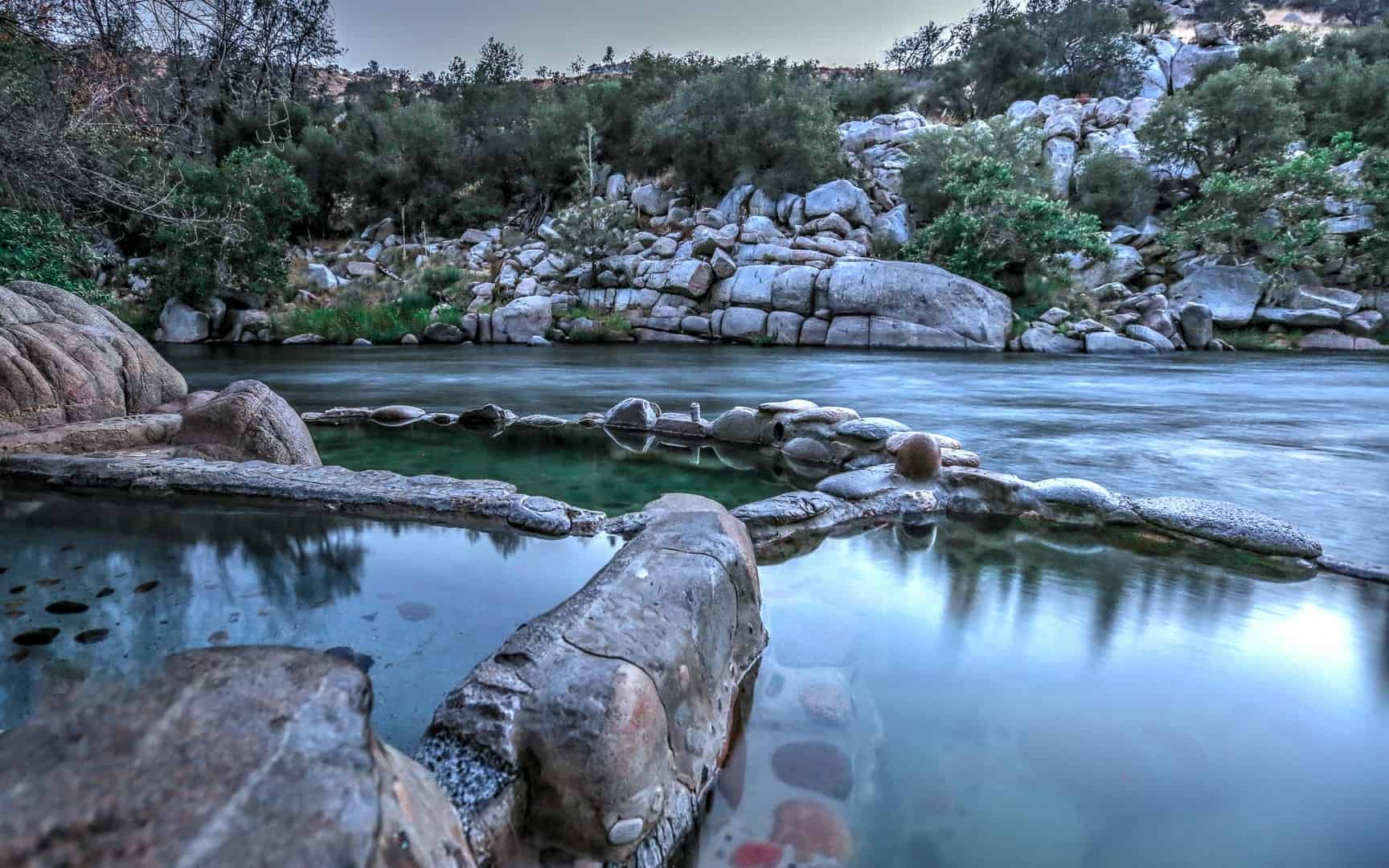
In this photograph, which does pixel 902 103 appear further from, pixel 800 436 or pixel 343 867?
pixel 343 867

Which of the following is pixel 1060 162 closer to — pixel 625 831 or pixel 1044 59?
pixel 1044 59

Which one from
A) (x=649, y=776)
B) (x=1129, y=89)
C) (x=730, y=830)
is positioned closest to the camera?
(x=649, y=776)

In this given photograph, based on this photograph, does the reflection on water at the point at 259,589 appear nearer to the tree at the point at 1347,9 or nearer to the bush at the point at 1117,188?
the bush at the point at 1117,188

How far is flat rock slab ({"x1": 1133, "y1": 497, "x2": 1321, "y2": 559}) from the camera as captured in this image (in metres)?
4.37

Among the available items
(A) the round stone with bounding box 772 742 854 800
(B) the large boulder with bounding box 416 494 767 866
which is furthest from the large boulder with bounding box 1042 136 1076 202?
(B) the large boulder with bounding box 416 494 767 866

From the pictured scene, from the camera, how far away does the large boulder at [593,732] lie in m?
1.74

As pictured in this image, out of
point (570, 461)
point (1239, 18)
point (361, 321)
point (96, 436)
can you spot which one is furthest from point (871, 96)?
point (96, 436)

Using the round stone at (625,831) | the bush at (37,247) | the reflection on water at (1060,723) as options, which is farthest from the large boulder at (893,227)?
the round stone at (625,831)

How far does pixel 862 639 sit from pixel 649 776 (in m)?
1.65

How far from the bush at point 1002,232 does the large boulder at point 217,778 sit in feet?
78.9

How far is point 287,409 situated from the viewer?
19.1 ft

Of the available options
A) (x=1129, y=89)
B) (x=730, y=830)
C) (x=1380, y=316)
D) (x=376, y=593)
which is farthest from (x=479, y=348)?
(x=1129, y=89)

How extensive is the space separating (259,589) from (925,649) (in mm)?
3235

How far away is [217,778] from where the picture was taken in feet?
3.35
